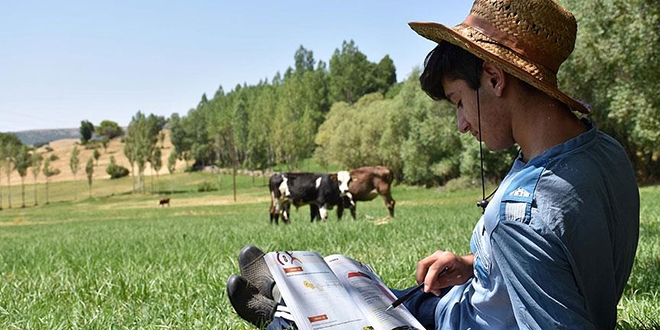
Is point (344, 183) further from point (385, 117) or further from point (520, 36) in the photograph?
point (385, 117)

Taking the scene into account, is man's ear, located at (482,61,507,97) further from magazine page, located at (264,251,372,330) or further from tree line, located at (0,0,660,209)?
tree line, located at (0,0,660,209)

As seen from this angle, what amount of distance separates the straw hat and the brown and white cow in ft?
53.7

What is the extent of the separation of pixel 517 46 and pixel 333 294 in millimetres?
1486

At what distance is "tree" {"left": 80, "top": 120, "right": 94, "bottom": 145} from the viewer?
171250 millimetres

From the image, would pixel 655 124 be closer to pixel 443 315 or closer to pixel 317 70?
pixel 443 315

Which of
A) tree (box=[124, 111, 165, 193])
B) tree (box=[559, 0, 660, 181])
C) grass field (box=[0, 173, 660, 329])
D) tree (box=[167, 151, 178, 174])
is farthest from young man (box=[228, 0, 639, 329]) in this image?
tree (box=[167, 151, 178, 174])

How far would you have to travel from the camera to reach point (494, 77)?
6.86 feet

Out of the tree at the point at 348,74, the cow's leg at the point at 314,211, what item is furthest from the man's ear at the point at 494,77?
the tree at the point at 348,74

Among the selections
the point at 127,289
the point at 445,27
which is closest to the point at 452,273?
the point at 445,27

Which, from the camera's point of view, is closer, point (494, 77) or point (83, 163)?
point (494, 77)

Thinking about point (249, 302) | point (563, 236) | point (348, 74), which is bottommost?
point (249, 302)

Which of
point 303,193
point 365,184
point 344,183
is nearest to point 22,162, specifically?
point 365,184

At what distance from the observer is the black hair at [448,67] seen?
7.07ft

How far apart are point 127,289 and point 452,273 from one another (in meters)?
3.10
